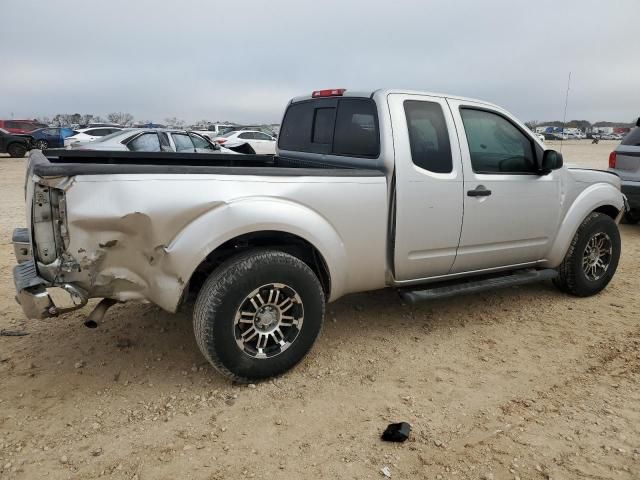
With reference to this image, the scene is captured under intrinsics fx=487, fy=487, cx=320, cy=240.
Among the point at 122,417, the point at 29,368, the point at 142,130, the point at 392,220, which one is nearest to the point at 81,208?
the point at 122,417

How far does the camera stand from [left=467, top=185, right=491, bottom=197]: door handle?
12.5 ft

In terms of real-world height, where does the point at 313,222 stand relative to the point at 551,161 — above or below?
below

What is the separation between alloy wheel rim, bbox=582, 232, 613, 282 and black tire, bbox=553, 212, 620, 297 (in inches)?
0.5

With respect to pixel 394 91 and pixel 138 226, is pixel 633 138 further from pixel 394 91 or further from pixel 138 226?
pixel 138 226

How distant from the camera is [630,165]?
Answer: 7742 millimetres

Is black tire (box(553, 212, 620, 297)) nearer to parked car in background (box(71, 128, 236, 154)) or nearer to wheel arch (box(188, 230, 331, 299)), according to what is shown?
wheel arch (box(188, 230, 331, 299))

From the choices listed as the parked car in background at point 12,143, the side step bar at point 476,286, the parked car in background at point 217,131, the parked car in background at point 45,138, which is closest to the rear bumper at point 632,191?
the side step bar at point 476,286

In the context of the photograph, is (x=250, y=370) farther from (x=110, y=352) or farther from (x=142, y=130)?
(x=142, y=130)

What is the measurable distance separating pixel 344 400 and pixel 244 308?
0.86m

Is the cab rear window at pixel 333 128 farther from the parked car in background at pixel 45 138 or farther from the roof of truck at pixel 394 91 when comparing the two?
the parked car in background at pixel 45 138

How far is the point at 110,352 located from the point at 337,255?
6.03 feet

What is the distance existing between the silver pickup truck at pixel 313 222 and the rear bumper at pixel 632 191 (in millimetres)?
3320

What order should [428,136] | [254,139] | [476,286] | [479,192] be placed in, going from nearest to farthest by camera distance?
[428,136] < [479,192] < [476,286] < [254,139]

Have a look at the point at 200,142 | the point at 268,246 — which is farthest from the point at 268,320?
the point at 200,142
